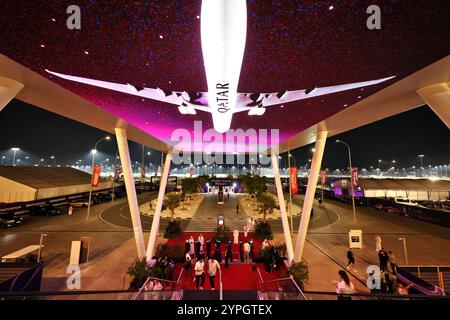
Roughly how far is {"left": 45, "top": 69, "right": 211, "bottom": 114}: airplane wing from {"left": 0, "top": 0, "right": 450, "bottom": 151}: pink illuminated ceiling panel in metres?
0.06

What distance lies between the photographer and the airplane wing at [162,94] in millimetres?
4828

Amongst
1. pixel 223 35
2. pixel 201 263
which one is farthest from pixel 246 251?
pixel 223 35

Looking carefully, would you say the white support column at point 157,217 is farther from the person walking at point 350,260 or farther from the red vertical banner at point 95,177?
the red vertical banner at point 95,177

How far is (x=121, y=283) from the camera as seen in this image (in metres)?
9.48

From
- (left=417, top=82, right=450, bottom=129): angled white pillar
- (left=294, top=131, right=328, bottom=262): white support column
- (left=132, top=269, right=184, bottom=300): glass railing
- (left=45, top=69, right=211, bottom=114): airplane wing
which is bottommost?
(left=132, top=269, right=184, bottom=300): glass railing

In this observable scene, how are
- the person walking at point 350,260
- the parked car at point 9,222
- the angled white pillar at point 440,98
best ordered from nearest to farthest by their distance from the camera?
1. the angled white pillar at point 440,98
2. the person walking at point 350,260
3. the parked car at point 9,222

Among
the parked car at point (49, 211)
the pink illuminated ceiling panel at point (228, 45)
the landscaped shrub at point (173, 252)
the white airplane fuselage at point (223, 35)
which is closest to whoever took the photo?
the white airplane fuselage at point (223, 35)

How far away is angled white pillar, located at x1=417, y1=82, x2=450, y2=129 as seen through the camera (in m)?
4.82

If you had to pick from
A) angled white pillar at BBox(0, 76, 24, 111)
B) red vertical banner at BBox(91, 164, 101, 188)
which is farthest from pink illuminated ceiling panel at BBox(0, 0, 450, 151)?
red vertical banner at BBox(91, 164, 101, 188)

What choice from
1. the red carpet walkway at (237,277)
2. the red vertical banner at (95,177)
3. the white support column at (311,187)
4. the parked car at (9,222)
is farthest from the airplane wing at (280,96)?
the parked car at (9,222)

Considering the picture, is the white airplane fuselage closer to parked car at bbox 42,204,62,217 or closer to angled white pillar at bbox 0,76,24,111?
angled white pillar at bbox 0,76,24,111

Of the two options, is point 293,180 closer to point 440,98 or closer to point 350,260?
point 350,260

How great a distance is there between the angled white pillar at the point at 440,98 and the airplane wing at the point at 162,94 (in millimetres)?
5786

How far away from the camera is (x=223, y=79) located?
3.05 metres
